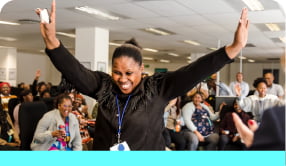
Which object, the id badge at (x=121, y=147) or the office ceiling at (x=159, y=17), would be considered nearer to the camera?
the id badge at (x=121, y=147)

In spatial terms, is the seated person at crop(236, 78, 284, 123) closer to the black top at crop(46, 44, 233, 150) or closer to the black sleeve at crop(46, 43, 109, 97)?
the black top at crop(46, 44, 233, 150)

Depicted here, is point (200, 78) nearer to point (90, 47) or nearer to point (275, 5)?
point (275, 5)

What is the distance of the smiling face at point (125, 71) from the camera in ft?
3.85

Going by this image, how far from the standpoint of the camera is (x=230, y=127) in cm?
442

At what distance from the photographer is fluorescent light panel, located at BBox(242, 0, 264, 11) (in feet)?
14.5

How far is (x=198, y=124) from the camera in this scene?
4.29 metres

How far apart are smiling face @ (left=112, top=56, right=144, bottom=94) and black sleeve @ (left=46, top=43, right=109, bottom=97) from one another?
82mm

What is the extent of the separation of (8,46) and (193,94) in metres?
8.71

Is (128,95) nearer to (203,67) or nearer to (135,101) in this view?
(135,101)

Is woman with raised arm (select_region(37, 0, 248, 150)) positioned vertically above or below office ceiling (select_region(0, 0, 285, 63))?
below

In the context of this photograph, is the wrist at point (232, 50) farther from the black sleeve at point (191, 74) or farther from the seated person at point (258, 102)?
the seated person at point (258, 102)

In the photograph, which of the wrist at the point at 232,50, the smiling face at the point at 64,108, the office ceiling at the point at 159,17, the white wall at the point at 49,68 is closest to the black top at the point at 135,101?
the wrist at the point at 232,50

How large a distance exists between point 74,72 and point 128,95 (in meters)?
0.23

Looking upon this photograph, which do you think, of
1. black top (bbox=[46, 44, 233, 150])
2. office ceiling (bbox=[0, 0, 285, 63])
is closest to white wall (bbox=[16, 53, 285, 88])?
office ceiling (bbox=[0, 0, 285, 63])
